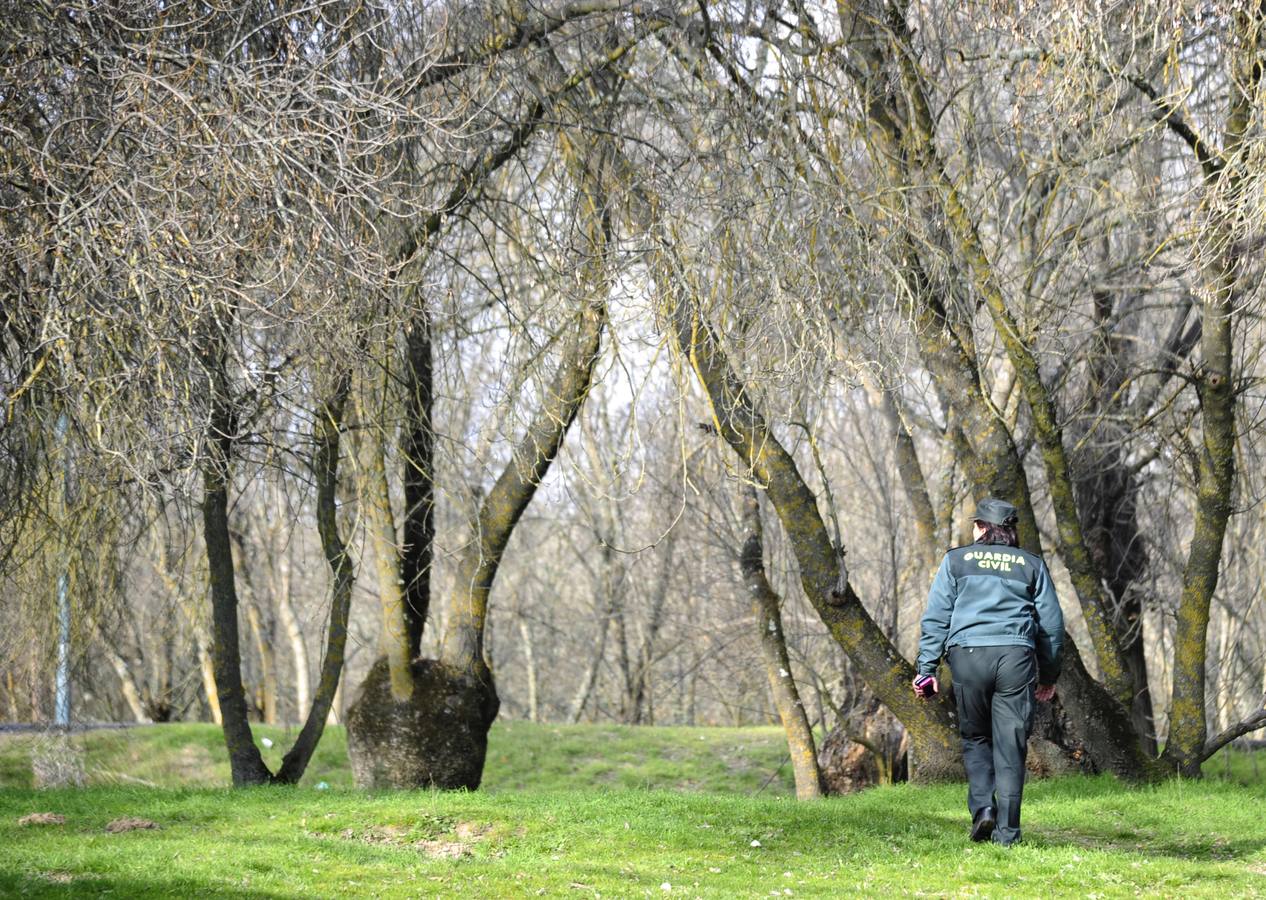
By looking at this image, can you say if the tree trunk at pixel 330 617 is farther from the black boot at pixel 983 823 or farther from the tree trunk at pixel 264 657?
the tree trunk at pixel 264 657

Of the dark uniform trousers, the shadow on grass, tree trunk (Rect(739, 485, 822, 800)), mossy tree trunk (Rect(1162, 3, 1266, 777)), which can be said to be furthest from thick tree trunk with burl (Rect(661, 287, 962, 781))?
the shadow on grass

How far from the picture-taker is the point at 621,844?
7.21m

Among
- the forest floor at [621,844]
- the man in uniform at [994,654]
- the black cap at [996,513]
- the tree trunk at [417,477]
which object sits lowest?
the forest floor at [621,844]

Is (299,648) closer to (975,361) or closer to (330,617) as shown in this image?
(330,617)

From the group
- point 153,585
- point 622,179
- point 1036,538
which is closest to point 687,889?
point 622,179

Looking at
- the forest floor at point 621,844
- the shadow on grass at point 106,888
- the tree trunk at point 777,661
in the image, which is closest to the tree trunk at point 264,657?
the tree trunk at point 777,661

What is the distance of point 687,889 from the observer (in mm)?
6059

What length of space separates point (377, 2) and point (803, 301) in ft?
10.2

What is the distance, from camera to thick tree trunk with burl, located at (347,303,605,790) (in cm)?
1008

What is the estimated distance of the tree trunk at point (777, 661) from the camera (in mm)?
12883

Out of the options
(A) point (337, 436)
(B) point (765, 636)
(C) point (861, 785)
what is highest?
(A) point (337, 436)

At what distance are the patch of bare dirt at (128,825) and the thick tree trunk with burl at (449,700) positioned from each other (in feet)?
7.03

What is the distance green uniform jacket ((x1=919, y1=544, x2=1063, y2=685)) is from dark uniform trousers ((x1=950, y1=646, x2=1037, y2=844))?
0.27 ft

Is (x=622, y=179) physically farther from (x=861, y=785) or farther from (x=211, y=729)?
(x=211, y=729)
